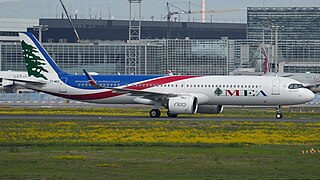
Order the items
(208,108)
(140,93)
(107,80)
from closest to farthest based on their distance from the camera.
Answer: (140,93), (208,108), (107,80)

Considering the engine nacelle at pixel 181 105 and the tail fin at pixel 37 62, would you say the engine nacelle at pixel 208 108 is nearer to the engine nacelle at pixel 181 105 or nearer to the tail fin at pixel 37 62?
the engine nacelle at pixel 181 105

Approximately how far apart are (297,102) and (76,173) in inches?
1748

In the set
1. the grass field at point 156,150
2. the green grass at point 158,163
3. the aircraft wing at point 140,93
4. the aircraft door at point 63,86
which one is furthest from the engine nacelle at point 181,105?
the green grass at point 158,163

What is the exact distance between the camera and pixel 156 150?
1574 inches

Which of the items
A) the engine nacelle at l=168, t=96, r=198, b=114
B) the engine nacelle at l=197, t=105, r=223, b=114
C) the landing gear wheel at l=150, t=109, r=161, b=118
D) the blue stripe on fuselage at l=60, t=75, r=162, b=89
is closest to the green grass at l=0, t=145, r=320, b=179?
the engine nacelle at l=168, t=96, r=198, b=114

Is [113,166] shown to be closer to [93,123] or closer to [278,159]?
[278,159]

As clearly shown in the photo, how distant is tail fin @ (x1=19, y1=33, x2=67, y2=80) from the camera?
77.1m

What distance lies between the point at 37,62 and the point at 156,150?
39457mm

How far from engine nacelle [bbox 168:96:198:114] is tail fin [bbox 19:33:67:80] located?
11.7 m

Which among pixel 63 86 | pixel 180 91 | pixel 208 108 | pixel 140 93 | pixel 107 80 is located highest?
pixel 107 80

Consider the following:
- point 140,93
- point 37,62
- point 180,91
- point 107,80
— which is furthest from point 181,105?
point 37,62

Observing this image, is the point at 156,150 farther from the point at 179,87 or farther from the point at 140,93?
the point at 179,87

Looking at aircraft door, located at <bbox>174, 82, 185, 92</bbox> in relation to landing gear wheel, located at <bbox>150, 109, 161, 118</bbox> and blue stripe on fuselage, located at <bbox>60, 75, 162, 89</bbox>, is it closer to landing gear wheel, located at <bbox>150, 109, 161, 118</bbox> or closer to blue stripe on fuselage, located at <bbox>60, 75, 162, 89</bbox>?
blue stripe on fuselage, located at <bbox>60, 75, 162, 89</bbox>

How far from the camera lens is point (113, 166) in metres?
32.8
